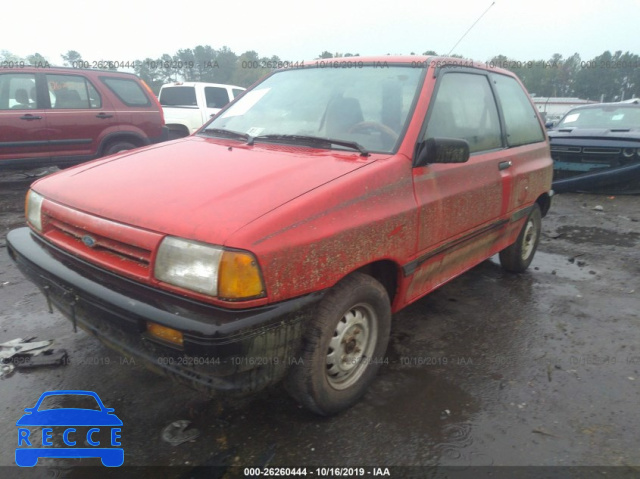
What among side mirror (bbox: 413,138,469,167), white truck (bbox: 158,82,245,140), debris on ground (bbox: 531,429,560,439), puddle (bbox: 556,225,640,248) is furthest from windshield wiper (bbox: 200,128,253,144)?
white truck (bbox: 158,82,245,140)

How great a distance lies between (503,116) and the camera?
353 cm

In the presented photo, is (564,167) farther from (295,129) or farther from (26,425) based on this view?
(26,425)

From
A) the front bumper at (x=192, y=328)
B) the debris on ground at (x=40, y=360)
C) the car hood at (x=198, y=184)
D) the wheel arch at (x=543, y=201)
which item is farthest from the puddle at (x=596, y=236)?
the debris on ground at (x=40, y=360)

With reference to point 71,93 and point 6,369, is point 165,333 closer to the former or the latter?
point 6,369

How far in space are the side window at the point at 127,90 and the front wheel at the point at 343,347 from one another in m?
6.77

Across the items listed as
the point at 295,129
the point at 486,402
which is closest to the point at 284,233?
the point at 295,129

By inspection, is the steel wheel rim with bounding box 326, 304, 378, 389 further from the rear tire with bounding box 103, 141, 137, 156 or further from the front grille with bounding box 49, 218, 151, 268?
the rear tire with bounding box 103, 141, 137, 156

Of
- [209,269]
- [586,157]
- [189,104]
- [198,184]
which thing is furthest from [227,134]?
[189,104]

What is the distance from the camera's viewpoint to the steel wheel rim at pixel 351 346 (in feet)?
7.31

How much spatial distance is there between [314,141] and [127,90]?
6.28m

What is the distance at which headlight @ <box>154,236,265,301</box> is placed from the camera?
5.58 ft

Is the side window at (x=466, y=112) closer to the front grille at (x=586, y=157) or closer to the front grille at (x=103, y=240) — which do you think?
the front grille at (x=103, y=240)

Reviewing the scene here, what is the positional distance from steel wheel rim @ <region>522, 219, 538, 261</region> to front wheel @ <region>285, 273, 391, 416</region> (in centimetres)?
240

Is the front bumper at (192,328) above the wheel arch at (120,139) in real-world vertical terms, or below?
below
